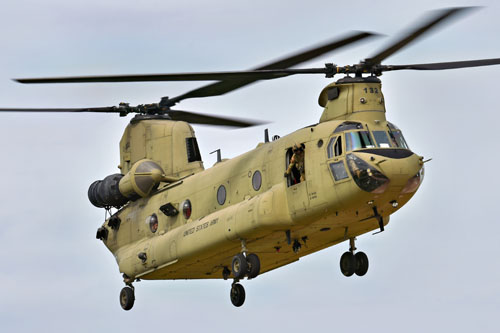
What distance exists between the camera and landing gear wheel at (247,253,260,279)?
35406 mm

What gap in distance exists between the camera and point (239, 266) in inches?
1395

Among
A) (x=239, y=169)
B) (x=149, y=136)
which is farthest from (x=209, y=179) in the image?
(x=149, y=136)

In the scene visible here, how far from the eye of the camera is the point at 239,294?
3631cm

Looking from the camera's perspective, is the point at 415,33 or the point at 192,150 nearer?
the point at 415,33

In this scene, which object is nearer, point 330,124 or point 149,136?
point 330,124

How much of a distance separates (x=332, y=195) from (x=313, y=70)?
11.3 ft

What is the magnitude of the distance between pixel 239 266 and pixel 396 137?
5.45 m

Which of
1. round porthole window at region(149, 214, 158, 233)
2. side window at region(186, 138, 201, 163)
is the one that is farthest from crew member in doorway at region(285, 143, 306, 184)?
side window at region(186, 138, 201, 163)

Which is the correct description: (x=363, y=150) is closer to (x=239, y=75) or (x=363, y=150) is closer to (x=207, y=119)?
(x=239, y=75)

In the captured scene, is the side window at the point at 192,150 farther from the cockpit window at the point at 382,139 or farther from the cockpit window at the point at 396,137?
the cockpit window at the point at 382,139

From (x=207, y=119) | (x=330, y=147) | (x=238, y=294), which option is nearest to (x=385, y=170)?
(x=330, y=147)

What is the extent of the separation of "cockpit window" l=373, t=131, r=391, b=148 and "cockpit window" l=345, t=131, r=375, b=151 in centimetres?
19

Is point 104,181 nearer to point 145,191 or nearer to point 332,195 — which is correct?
point 145,191

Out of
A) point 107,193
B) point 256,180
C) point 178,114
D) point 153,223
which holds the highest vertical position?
point 178,114
